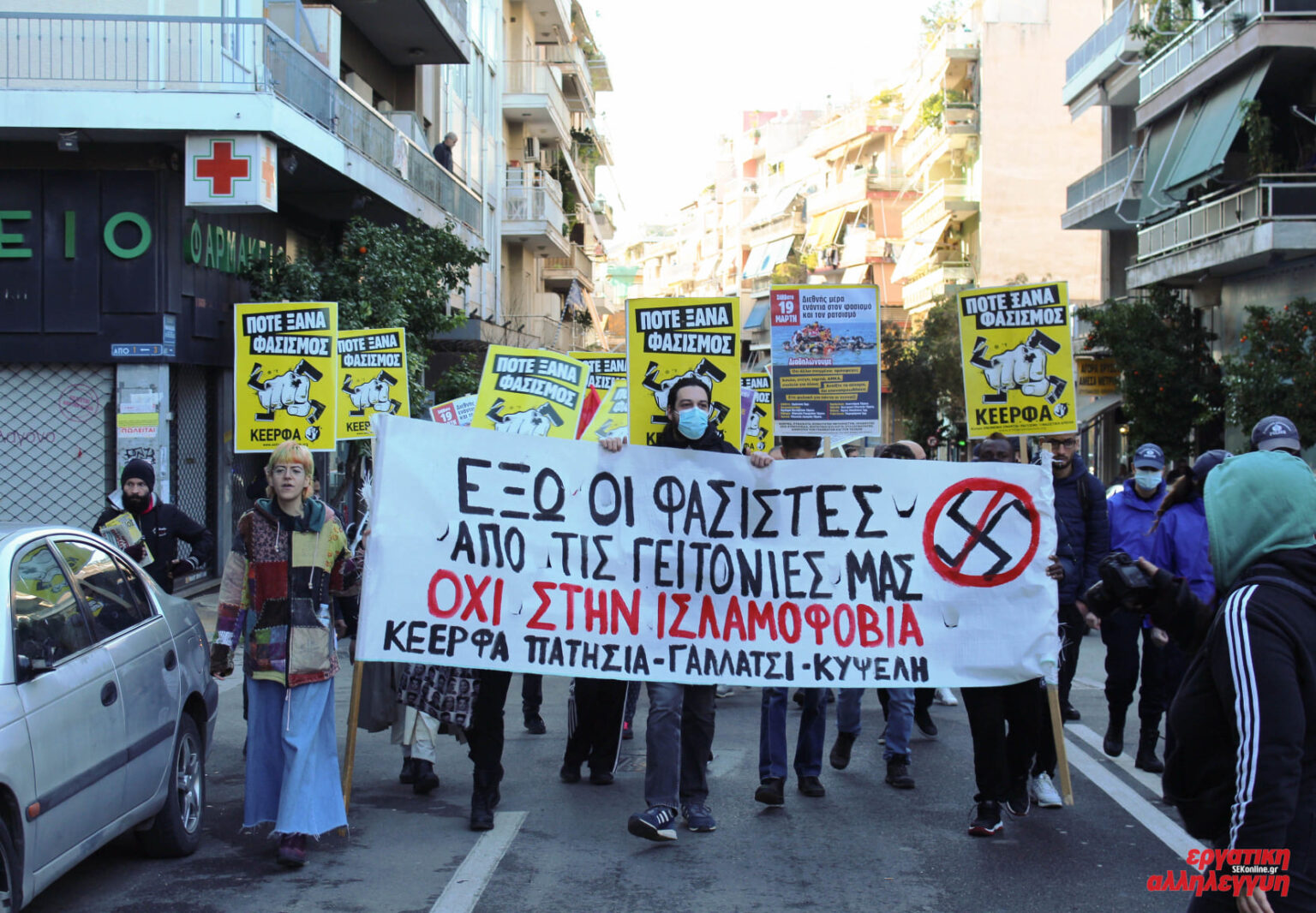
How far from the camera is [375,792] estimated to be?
7.18 m

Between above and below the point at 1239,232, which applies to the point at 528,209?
above

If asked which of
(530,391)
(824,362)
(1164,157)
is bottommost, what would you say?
(530,391)

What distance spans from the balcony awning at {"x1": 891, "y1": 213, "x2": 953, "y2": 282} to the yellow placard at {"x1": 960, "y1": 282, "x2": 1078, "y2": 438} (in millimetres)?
40285

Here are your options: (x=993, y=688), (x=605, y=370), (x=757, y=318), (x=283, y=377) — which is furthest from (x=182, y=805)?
(x=757, y=318)

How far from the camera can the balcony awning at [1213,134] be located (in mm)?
22422

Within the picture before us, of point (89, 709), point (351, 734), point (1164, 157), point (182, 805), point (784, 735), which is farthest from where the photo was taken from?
point (1164, 157)

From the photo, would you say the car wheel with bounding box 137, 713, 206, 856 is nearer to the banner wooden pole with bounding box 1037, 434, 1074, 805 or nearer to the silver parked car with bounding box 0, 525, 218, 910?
the silver parked car with bounding box 0, 525, 218, 910

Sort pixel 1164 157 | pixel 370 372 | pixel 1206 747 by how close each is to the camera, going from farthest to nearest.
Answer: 1. pixel 1164 157
2. pixel 370 372
3. pixel 1206 747

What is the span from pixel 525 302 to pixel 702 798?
36924 millimetres

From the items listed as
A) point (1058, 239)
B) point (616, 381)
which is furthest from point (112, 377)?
point (1058, 239)

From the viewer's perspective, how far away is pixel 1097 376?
97.7ft

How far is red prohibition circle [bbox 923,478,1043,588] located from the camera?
6602 millimetres

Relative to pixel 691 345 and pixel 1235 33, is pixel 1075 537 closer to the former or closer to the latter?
pixel 691 345

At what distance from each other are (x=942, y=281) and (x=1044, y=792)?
4318 cm
